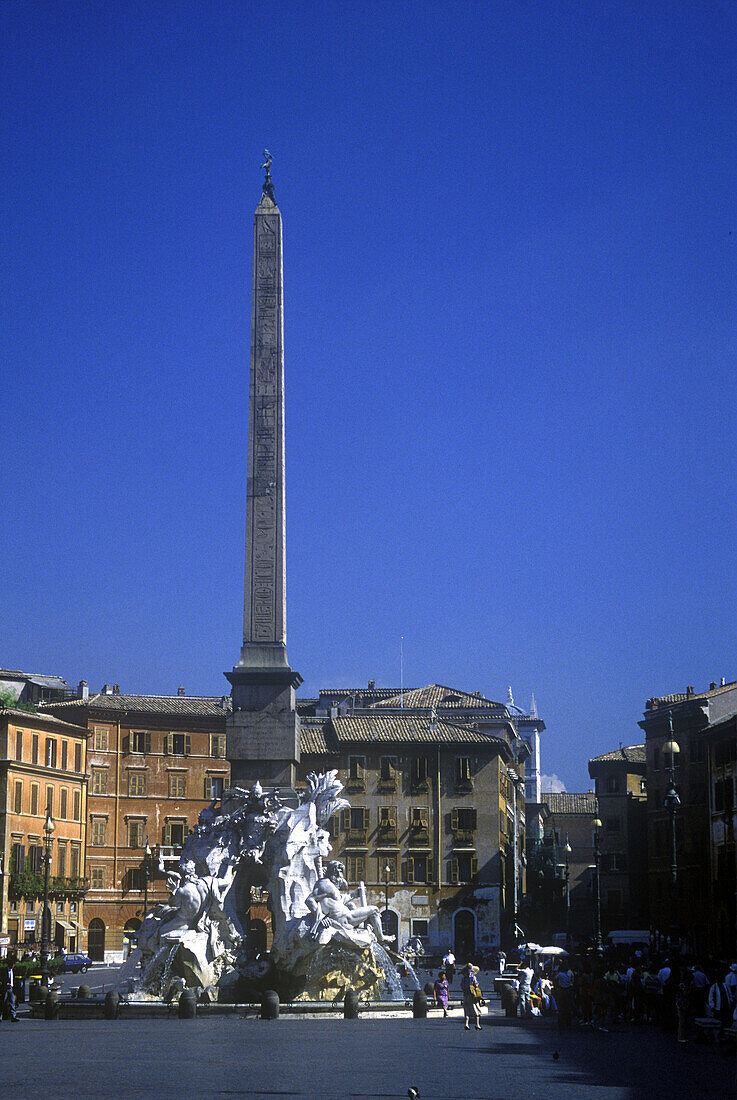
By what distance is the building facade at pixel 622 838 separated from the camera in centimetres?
6581

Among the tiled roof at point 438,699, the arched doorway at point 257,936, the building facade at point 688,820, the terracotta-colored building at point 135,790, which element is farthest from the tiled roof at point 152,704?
the arched doorway at point 257,936

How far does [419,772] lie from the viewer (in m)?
53.1

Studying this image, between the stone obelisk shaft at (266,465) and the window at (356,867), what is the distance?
26173mm

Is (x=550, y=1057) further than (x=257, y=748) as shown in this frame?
No

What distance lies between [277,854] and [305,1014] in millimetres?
3201

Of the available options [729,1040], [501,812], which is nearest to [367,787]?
[501,812]

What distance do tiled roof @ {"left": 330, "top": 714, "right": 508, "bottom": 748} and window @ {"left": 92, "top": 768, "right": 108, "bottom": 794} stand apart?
33.8ft

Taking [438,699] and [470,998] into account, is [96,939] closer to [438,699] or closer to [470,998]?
[438,699]

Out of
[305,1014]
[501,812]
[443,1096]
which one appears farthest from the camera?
[501,812]

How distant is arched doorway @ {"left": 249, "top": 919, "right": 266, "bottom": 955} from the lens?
2761 cm

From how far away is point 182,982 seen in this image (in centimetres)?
2558

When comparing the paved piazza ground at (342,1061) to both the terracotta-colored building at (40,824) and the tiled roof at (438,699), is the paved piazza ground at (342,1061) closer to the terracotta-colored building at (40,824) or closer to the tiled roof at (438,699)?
the terracotta-colored building at (40,824)

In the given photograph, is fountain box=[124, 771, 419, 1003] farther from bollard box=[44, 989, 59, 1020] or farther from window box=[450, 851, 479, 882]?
window box=[450, 851, 479, 882]

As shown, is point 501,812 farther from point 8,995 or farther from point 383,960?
point 8,995
